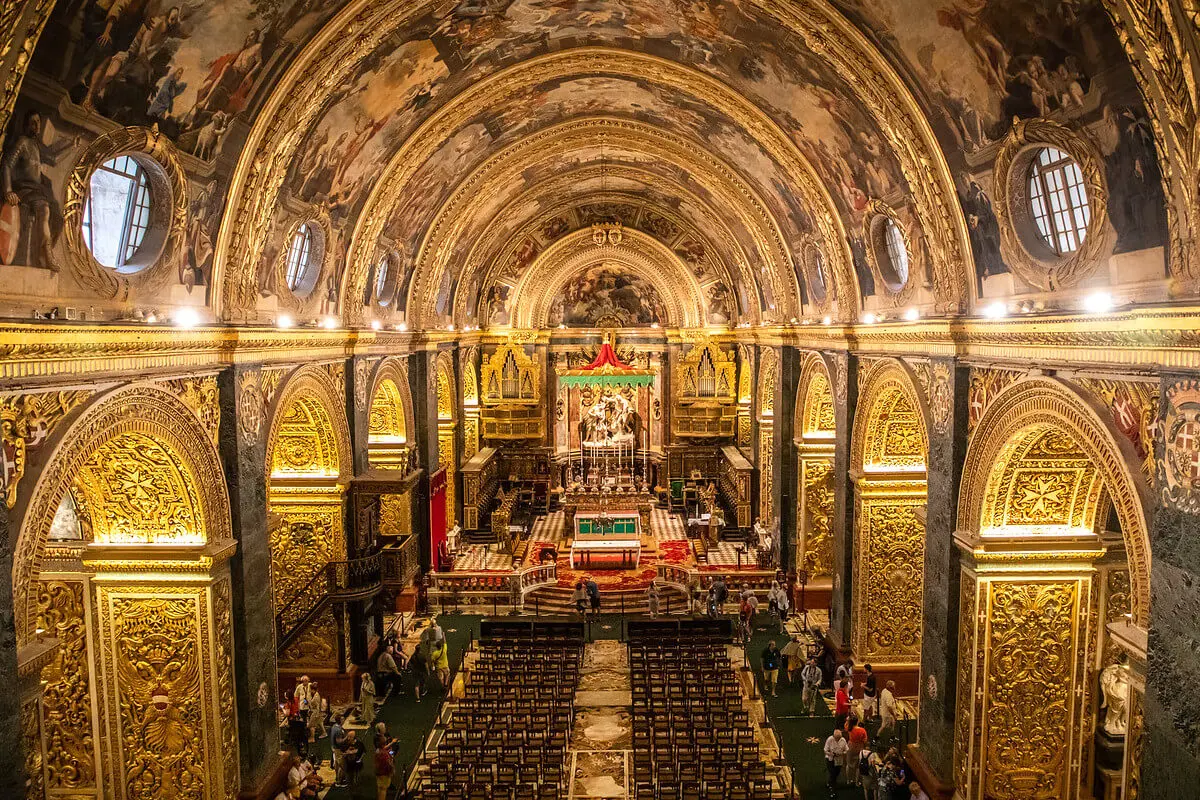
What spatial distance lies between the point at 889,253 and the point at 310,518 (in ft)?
42.8

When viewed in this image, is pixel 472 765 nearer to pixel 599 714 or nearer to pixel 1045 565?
pixel 599 714

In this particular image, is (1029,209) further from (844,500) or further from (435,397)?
A: (435,397)

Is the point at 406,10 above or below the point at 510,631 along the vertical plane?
above

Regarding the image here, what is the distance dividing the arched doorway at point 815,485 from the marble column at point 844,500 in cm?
339

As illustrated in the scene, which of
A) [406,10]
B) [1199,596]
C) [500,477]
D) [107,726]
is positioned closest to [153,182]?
[406,10]

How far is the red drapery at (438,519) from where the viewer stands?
2388 cm

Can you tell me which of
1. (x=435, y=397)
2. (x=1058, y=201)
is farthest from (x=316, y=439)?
(x=1058, y=201)

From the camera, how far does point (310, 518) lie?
56.4ft

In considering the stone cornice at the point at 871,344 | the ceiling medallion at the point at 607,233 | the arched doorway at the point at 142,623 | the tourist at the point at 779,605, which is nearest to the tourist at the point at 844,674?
the tourist at the point at 779,605

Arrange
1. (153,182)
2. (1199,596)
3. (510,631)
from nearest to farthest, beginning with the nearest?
(1199,596), (153,182), (510,631)

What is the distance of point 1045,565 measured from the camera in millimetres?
11602

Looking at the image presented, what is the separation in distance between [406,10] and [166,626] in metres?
9.73

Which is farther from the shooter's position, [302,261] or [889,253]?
[302,261]

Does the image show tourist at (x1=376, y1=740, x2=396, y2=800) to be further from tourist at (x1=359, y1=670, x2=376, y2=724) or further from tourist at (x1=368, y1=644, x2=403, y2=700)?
tourist at (x1=368, y1=644, x2=403, y2=700)
